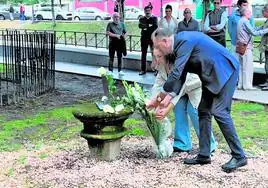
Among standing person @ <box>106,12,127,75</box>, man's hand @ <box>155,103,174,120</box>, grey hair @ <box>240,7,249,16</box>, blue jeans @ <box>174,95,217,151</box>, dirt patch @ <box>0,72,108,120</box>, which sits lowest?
dirt patch @ <box>0,72,108,120</box>

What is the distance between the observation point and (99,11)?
35250mm

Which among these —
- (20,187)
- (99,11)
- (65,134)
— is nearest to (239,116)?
(65,134)

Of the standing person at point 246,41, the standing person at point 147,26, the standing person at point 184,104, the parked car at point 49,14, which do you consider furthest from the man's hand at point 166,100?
the parked car at point 49,14

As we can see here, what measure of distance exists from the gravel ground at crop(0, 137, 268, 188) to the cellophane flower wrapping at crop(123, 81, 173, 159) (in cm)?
13

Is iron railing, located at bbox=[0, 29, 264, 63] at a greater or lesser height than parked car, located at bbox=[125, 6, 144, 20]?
lesser

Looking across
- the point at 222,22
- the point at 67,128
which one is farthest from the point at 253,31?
the point at 67,128

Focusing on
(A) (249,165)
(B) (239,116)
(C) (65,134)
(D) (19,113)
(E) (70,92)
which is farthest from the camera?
(E) (70,92)

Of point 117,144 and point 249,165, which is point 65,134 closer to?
point 117,144

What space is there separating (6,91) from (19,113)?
1525 millimetres

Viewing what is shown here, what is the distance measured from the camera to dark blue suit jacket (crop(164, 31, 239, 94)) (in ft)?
16.6

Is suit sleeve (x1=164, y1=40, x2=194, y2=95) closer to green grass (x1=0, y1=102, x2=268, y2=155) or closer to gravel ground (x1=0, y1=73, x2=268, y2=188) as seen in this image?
gravel ground (x1=0, y1=73, x2=268, y2=188)

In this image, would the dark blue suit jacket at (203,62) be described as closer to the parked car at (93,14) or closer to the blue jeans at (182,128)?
the blue jeans at (182,128)

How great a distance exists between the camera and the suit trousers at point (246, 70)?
433 inches

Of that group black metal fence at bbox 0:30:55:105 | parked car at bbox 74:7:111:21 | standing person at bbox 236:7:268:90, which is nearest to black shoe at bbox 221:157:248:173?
standing person at bbox 236:7:268:90
